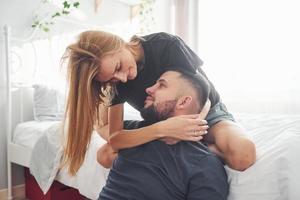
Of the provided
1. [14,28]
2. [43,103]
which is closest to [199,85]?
[43,103]

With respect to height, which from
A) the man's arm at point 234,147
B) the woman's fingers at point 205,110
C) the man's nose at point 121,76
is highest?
the man's nose at point 121,76

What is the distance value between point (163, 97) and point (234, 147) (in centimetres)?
22

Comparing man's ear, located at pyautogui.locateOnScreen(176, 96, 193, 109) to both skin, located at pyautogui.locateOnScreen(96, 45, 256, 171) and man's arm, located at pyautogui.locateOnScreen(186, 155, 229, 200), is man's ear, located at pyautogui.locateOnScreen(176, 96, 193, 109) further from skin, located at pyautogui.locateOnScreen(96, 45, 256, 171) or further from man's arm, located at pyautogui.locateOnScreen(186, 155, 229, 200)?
man's arm, located at pyautogui.locateOnScreen(186, 155, 229, 200)

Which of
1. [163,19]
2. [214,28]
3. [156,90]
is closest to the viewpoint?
[156,90]

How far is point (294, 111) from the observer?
189cm

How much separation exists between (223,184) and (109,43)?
1.48ft

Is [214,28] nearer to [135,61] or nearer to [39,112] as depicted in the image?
[39,112]

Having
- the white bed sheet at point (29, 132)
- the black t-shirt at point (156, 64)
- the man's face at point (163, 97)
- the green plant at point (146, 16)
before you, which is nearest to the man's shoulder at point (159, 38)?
the black t-shirt at point (156, 64)

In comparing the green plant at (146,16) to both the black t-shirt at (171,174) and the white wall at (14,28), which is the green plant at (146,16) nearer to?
the white wall at (14,28)

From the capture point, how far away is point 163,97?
0.78 m

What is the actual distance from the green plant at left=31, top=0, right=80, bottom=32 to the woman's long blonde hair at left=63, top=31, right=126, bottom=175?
137 centimetres

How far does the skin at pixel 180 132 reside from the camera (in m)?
0.70

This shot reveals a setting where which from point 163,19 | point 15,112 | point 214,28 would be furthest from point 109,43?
point 163,19

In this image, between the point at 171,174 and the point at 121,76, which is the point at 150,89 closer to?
the point at 121,76
